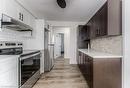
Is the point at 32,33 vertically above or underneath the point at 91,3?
underneath

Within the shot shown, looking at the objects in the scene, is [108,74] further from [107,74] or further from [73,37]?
[73,37]

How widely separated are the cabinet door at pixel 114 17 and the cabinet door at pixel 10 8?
2.27 metres

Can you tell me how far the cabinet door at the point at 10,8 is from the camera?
2558mm

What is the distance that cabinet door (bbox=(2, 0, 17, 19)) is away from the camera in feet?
8.39

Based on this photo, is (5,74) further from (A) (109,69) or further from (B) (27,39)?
(B) (27,39)

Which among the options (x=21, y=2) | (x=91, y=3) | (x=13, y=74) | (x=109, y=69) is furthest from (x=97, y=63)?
(x=21, y=2)

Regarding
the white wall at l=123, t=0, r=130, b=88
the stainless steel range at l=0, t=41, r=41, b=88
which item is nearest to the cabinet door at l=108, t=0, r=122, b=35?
the white wall at l=123, t=0, r=130, b=88

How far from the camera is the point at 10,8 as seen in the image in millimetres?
2797

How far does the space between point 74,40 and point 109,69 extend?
3933mm

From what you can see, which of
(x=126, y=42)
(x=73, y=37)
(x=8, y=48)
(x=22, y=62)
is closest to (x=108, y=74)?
(x=126, y=42)

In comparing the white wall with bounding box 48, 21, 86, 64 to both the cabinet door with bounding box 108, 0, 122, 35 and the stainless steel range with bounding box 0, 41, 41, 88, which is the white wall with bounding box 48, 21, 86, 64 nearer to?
the stainless steel range with bounding box 0, 41, 41, 88

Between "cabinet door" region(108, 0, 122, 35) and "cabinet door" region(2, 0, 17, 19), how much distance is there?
2.27 meters

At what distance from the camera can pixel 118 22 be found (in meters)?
2.44

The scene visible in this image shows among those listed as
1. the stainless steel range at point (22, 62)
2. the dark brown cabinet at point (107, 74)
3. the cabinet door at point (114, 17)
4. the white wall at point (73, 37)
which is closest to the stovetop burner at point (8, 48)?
the stainless steel range at point (22, 62)
